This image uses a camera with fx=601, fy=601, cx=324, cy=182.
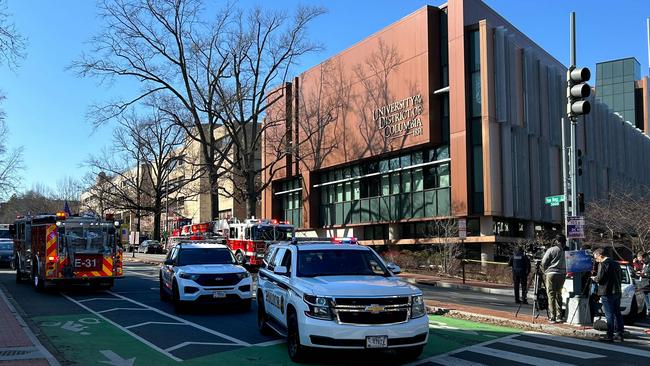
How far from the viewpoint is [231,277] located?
1438 centimetres

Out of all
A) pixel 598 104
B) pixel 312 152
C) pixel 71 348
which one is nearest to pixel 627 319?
pixel 71 348

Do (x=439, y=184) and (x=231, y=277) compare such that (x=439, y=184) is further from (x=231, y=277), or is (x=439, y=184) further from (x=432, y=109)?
(x=231, y=277)

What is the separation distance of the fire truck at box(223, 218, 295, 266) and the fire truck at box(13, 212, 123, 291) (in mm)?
9976

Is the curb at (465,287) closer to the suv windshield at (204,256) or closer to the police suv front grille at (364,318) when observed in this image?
the suv windshield at (204,256)

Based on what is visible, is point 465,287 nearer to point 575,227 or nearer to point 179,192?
point 575,227

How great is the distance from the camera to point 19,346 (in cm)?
960

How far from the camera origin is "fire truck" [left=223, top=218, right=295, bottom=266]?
29.5 meters

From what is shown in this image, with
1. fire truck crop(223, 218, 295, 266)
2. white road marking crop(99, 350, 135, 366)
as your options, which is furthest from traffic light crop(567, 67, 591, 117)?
fire truck crop(223, 218, 295, 266)

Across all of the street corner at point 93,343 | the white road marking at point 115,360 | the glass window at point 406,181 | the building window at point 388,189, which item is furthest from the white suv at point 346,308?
the glass window at point 406,181

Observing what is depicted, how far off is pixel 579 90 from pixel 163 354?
31.4ft

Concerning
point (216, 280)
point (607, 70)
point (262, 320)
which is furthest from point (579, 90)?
point (607, 70)

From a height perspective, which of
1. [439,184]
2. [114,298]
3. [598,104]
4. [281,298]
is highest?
[598,104]

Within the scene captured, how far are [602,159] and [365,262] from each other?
40.4m

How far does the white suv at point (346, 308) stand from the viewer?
7848 millimetres
